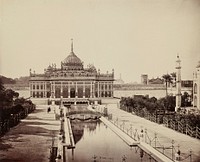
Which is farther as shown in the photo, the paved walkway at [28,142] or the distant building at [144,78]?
the distant building at [144,78]

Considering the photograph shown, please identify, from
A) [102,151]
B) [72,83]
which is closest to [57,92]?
[72,83]

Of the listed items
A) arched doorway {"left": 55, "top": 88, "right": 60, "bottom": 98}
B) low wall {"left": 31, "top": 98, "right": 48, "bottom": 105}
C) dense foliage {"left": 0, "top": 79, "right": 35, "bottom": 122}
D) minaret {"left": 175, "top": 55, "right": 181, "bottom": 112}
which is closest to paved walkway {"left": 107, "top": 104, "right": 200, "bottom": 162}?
minaret {"left": 175, "top": 55, "right": 181, "bottom": 112}

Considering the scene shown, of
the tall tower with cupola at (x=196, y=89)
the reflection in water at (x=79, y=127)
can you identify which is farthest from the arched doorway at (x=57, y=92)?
the tall tower with cupola at (x=196, y=89)

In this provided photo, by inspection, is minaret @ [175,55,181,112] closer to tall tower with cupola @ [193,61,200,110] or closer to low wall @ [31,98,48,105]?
tall tower with cupola @ [193,61,200,110]

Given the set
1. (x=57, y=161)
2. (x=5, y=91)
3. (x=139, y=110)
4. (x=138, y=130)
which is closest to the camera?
(x=57, y=161)

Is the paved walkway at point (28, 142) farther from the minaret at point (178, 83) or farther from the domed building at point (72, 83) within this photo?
the minaret at point (178, 83)

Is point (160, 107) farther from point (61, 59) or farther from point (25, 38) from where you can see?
point (25, 38)

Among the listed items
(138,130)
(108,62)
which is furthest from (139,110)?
(108,62)
